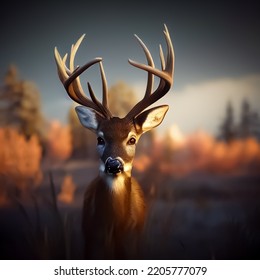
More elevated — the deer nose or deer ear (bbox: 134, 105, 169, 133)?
deer ear (bbox: 134, 105, 169, 133)

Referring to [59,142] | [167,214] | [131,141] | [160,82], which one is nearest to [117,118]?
[131,141]

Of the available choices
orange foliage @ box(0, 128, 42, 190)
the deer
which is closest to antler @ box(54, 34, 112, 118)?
the deer

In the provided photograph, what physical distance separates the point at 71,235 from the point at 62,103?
1.22 m

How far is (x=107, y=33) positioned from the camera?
4559 mm

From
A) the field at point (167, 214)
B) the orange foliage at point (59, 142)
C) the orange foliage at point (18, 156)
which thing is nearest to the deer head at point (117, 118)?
the orange foliage at point (59, 142)

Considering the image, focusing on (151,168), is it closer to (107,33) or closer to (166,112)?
(166,112)

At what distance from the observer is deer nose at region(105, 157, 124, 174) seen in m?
3.72

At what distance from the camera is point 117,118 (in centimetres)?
407

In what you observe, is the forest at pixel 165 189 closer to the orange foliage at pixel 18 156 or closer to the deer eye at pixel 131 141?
the orange foliage at pixel 18 156

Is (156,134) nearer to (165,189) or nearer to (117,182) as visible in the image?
(165,189)

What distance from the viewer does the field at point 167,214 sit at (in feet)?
14.4

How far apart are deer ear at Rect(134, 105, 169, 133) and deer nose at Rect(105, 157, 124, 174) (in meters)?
0.46

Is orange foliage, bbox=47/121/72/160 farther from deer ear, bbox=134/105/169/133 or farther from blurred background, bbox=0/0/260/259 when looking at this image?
deer ear, bbox=134/105/169/133
